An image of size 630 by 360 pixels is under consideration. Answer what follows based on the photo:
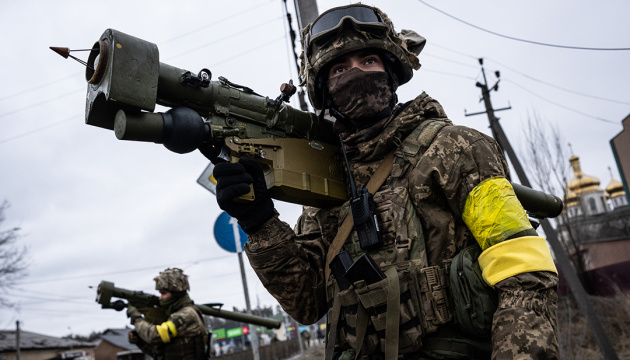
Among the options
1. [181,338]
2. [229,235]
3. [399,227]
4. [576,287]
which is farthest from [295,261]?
[576,287]

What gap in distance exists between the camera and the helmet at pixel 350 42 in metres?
2.48

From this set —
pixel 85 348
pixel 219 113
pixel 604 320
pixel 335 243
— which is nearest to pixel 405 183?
pixel 335 243

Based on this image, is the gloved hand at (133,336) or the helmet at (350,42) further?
the gloved hand at (133,336)

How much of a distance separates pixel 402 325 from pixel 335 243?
0.53 metres

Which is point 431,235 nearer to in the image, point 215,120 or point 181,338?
point 215,120

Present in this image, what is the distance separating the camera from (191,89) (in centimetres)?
232

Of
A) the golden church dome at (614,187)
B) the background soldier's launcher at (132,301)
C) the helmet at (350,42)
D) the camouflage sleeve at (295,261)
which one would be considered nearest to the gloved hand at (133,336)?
the background soldier's launcher at (132,301)

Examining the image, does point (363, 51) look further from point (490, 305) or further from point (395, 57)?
point (490, 305)

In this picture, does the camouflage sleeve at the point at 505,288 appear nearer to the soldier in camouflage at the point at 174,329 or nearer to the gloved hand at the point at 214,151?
the gloved hand at the point at 214,151

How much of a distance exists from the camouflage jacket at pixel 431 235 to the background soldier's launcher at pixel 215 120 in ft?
0.68

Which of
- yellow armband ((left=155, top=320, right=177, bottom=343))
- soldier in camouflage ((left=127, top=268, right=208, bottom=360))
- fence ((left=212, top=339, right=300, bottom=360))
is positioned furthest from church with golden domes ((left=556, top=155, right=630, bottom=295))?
yellow armband ((left=155, top=320, right=177, bottom=343))

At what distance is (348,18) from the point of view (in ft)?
8.16

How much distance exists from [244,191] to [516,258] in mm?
1233

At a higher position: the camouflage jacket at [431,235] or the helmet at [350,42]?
the helmet at [350,42]
